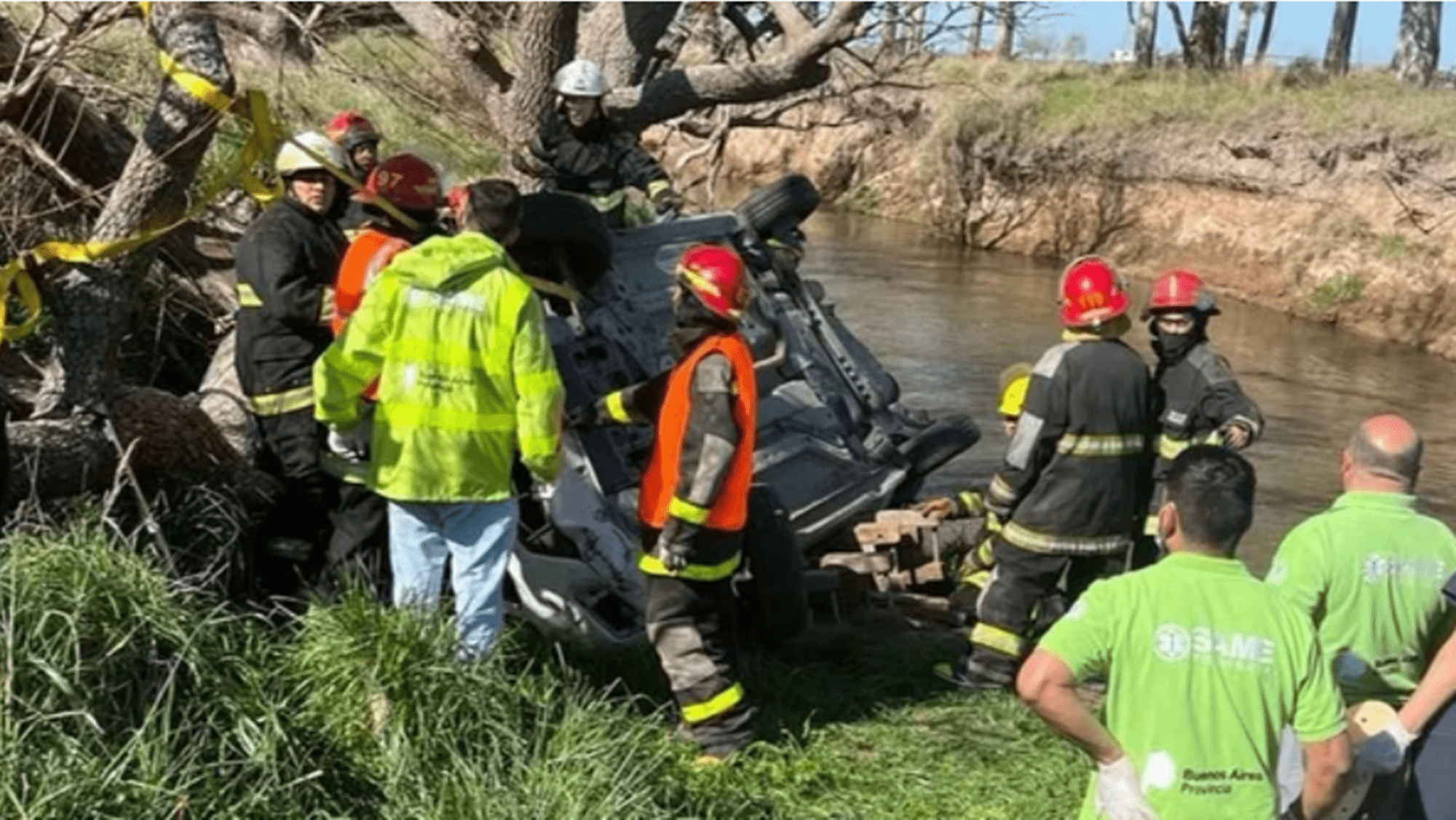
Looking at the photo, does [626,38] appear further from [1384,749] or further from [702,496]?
[1384,749]

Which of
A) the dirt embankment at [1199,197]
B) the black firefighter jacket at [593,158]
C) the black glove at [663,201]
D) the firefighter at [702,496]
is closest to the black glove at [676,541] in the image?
the firefighter at [702,496]

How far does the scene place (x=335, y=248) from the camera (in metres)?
5.66

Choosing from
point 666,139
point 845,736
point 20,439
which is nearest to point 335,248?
point 20,439

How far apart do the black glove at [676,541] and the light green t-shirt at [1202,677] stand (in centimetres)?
199

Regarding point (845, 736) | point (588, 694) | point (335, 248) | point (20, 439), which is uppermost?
point (335, 248)

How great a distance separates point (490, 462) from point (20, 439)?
1.55 m

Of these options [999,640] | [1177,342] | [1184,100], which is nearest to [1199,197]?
[1184,100]

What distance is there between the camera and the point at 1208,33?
28406 mm

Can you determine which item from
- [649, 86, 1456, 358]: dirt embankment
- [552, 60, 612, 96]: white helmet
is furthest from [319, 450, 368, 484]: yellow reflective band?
[649, 86, 1456, 358]: dirt embankment

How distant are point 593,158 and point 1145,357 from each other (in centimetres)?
857

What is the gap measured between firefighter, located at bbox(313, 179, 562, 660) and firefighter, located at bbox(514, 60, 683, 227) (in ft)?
11.9

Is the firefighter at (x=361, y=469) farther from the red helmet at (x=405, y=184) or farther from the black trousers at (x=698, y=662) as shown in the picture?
the black trousers at (x=698, y=662)

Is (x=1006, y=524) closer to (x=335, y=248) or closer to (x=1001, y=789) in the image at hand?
(x=1001, y=789)

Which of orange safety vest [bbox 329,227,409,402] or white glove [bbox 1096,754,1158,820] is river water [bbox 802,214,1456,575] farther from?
white glove [bbox 1096,754,1158,820]
